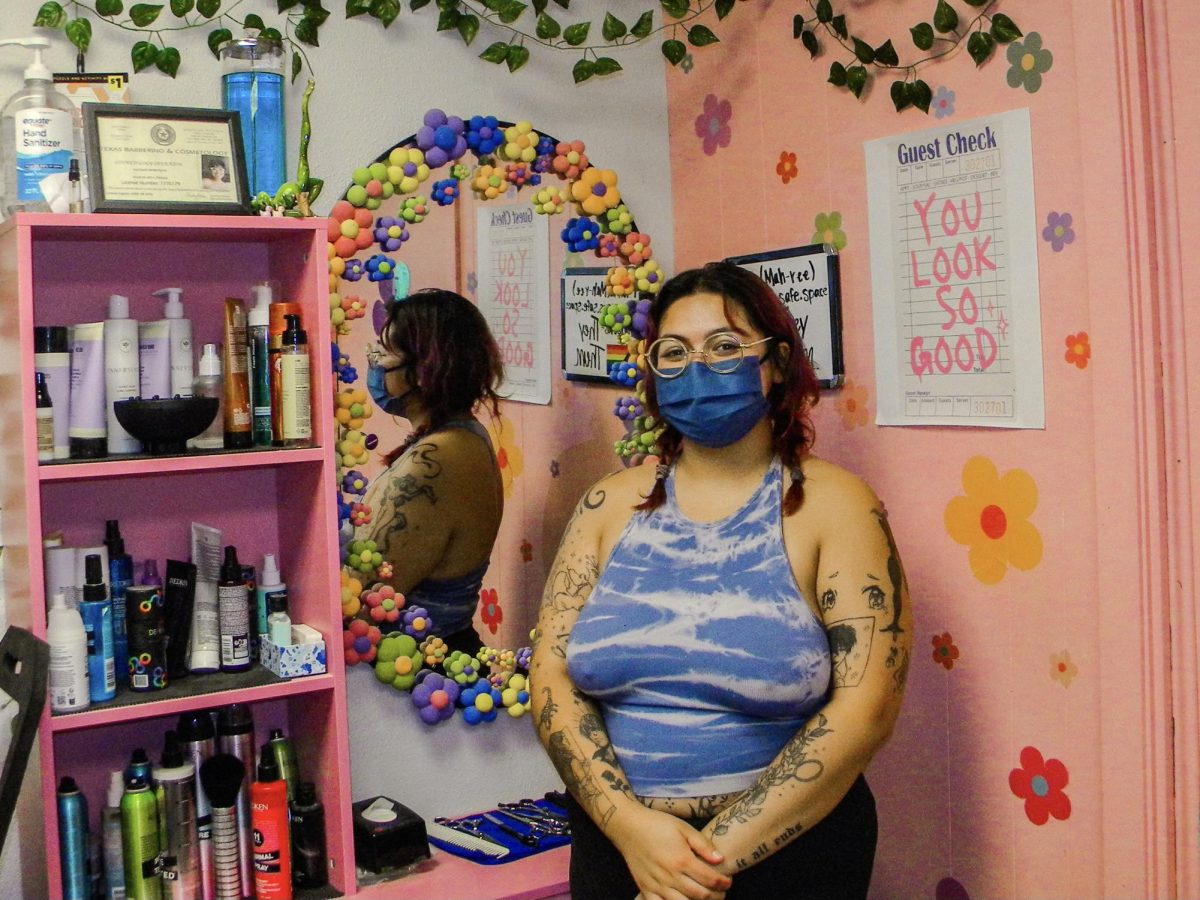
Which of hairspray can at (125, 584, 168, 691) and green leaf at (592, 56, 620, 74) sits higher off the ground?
green leaf at (592, 56, 620, 74)

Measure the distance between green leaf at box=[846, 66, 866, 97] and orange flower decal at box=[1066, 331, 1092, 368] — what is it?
1.85ft

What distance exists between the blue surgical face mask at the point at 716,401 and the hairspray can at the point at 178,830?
857mm

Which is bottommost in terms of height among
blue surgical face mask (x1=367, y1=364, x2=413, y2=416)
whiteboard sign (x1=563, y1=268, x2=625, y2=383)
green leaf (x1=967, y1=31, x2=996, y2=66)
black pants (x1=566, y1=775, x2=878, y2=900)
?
black pants (x1=566, y1=775, x2=878, y2=900)

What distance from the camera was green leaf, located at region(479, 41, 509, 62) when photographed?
6.78 feet

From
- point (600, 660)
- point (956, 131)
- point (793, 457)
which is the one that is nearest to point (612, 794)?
point (600, 660)

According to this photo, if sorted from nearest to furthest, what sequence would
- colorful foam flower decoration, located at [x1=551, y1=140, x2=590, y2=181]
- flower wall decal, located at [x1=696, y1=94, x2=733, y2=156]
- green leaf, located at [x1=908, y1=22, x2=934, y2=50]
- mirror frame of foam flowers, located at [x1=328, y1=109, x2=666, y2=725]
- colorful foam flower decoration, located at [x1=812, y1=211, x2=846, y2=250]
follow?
1. green leaf, located at [x1=908, y1=22, x2=934, y2=50]
2. mirror frame of foam flowers, located at [x1=328, y1=109, x2=666, y2=725]
3. colorful foam flower decoration, located at [x1=812, y1=211, x2=846, y2=250]
4. colorful foam flower decoration, located at [x1=551, y1=140, x2=590, y2=181]
5. flower wall decal, located at [x1=696, y1=94, x2=733, y2=156]

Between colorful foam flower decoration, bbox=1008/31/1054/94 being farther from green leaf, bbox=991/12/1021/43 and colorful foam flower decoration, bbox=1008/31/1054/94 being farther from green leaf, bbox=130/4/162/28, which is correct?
green leaf, bbox=130/4/162/28

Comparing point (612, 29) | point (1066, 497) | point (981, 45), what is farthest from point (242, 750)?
point (981, 45)

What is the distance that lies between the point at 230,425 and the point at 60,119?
1.50 feet

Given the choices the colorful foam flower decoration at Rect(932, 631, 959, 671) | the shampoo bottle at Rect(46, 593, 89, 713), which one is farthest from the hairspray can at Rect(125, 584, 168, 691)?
the colorful foam flower decoration at Rect(932, 631, 959, 671)

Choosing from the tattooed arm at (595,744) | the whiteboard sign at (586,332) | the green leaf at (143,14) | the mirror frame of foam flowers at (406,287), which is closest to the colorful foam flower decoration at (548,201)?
the mirror frame of foam flowers at (406,287)

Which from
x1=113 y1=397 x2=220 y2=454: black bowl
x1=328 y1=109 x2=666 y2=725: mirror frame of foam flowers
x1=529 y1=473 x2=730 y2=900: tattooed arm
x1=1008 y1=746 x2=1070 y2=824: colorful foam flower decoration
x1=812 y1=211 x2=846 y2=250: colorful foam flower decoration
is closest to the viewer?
x1=529 y1=473 x2=730 y2=900: tattooed arm

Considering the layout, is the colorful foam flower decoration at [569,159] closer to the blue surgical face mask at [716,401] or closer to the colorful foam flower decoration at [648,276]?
the colorful foam flower decoration at [648,276]

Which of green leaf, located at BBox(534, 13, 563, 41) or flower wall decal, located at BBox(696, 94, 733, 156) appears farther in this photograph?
flower wall decal, located at BBox(696, 94, 733, 156)
